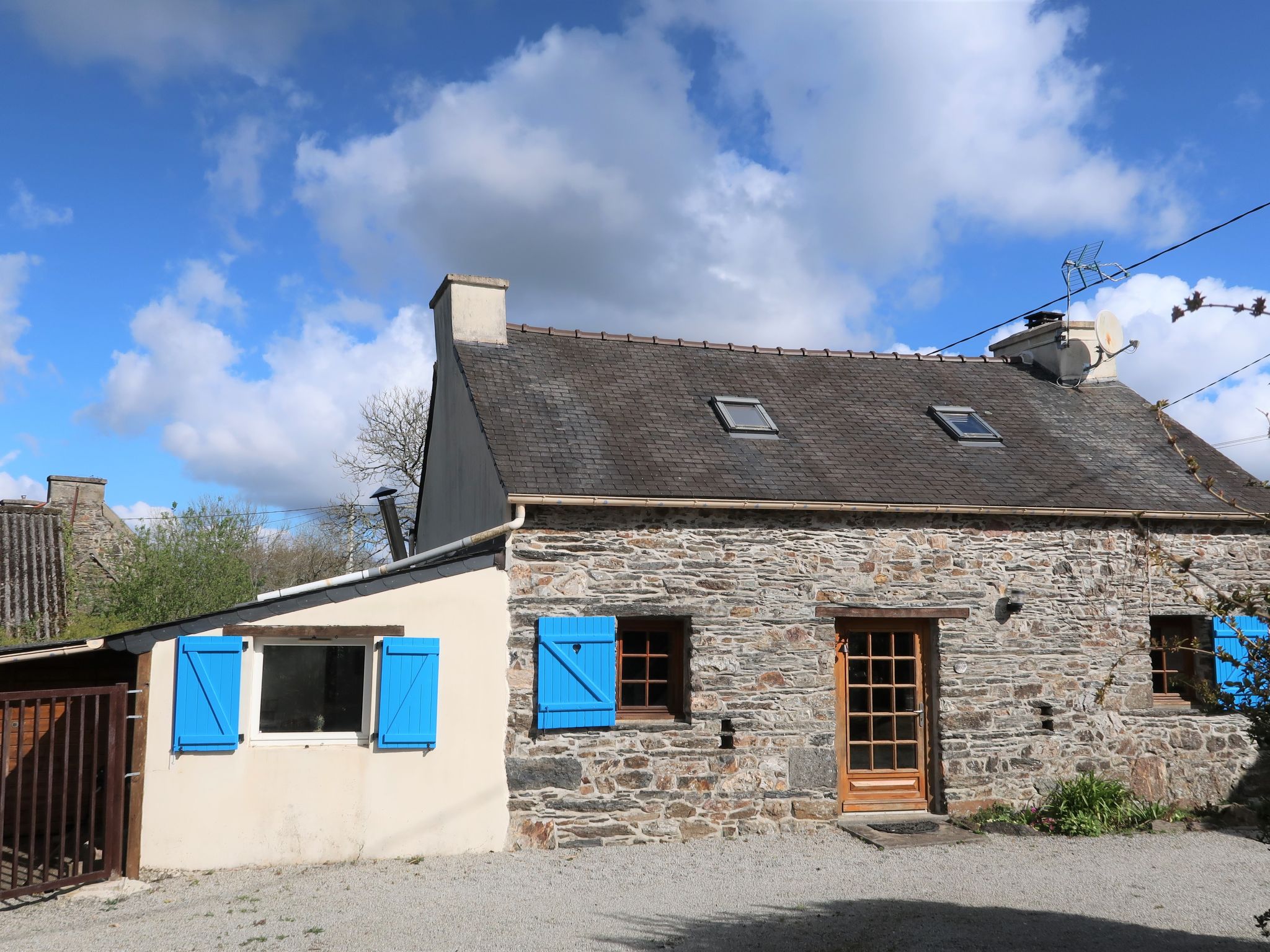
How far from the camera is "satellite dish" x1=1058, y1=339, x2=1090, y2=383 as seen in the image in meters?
13.8

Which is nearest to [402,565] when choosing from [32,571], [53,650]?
[53,650]

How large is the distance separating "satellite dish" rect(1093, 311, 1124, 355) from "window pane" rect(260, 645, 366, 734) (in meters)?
11.0

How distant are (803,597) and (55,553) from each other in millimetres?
14341

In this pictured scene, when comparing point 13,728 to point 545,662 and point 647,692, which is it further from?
point 647,692

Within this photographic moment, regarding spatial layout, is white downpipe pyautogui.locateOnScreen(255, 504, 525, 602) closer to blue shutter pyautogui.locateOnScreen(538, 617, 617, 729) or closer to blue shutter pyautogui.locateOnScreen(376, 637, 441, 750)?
blue shutter pyautogui.locateOnScreen(376, 637, 441, 750)

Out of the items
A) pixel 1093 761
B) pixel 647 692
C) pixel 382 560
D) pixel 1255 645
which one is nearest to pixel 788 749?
pixel 647 692

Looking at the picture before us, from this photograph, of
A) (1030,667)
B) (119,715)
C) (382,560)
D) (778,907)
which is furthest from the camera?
(382,560)

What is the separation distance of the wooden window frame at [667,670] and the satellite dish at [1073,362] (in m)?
7.66

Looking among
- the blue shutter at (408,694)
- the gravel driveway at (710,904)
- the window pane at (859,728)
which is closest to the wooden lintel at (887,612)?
the window pane at (859,728)

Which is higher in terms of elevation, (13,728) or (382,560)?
(382,560)

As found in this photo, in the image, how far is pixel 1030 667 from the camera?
33.3 ft

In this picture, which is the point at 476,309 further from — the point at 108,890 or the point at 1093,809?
the point at 1093,809

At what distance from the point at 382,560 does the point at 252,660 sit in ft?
68.8

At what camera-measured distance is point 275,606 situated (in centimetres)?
801
